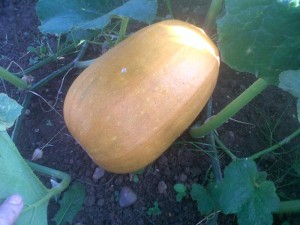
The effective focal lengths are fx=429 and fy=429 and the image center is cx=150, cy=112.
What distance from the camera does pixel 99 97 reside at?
1.52 meters

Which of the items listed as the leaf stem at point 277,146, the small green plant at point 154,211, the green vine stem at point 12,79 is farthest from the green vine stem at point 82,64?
the leaf stem at point 277,146

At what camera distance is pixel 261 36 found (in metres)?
1.27

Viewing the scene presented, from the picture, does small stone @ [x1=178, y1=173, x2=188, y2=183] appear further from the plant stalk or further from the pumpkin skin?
the plant stalk

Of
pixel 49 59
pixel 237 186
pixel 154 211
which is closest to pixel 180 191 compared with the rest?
pixel 154 211

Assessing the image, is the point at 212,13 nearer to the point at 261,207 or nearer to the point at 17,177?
the point at 261,207

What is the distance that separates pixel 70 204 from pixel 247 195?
2.09ft

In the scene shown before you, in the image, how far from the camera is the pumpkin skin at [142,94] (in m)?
1.49

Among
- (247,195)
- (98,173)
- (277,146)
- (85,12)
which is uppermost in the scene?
(85,12)

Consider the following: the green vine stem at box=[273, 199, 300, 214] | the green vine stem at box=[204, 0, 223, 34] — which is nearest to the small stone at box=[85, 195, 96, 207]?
the green vine stem at box=[273, 199, 300, 214]

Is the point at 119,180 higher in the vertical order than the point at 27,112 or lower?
lower

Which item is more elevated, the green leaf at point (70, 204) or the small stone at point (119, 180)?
the green leaf at point (70, 204)

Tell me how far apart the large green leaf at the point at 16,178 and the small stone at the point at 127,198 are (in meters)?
0.38

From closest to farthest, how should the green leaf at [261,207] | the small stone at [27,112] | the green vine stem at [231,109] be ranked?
1. the green leaf at [261,207]
2. the green vine stem at [231,109]
3. the small stone at [27,112]

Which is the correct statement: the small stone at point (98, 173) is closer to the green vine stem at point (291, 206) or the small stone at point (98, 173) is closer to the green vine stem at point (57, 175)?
the green vine stem at point (57, 175)
